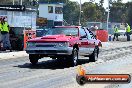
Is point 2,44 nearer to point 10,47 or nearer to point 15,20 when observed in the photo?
point 10,47

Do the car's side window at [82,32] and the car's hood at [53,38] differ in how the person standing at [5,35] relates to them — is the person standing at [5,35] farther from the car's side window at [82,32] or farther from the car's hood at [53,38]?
the car's hood at [53,38]

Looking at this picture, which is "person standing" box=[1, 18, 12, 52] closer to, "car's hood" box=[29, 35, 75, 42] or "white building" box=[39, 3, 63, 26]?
"car's hood" box=[29, 35, 75, 42]

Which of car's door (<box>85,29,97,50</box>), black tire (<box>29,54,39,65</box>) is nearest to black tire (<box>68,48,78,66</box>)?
black tire (<box>29,54,39,65</box>)

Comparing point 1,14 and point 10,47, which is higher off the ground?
point 1,14

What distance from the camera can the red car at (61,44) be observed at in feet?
49.5

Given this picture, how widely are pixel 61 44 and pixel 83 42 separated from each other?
1.88 metres

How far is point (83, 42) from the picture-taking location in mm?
16719

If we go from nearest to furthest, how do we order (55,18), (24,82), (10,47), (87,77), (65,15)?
(87,77) < (24,82) < (10,47) < (55,18) < (65,15)

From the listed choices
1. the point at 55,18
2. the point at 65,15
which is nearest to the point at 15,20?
the point at 55,18

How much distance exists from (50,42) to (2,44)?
10.5m

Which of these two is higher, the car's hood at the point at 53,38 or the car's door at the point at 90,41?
the car's hood at the point at 53,38

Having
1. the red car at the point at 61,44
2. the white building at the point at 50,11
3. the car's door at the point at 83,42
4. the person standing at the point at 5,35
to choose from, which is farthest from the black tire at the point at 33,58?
the white building at the point at 50,11

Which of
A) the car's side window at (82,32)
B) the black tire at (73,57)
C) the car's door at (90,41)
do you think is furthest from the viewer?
the car's door at (90,41)

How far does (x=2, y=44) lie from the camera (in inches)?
989
